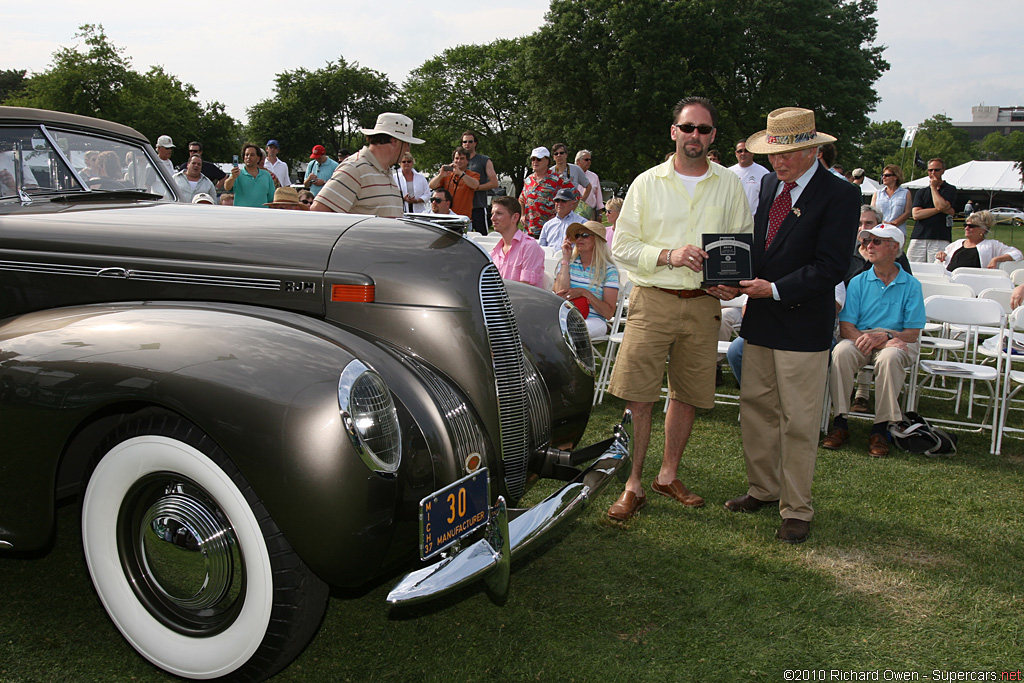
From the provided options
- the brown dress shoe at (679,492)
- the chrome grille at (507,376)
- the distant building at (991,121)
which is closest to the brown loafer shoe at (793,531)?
the brown dress shoe at (679,492)

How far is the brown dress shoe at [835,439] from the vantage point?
5481 mm

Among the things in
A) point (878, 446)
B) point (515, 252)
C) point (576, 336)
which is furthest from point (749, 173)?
point (576, 336)

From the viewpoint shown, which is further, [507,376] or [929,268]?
[929,268]

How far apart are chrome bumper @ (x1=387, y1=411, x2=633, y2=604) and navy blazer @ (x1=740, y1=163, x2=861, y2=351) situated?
1.52m

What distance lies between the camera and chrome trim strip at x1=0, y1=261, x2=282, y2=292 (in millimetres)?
2869

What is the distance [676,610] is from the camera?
3154mm

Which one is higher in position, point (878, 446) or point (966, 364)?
point (966, 364)

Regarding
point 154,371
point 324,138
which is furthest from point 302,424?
point 324,138

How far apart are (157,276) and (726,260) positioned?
257 cm

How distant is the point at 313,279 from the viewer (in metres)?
2.83

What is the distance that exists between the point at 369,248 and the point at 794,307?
2237mm

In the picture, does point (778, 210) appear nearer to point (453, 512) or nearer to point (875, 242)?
point (875, 242)

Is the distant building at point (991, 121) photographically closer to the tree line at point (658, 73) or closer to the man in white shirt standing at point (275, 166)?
the tree line at point (658, 73)

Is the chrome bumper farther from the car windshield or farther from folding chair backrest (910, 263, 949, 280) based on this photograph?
folding chair backrest (910, 263, 949, 280)
